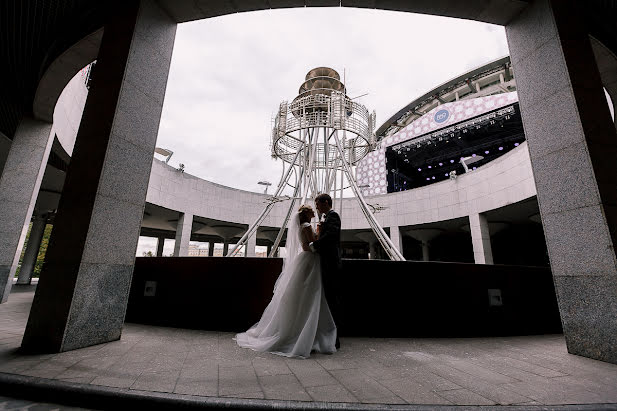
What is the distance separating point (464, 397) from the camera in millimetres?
2311

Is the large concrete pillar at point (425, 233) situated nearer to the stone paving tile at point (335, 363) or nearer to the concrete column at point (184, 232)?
the concrete column at point (184, 232)

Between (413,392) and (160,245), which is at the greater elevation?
(160,245)

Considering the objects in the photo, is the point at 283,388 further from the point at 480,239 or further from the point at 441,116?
the point at 441,116

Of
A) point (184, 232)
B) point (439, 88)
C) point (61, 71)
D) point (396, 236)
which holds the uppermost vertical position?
point (439, 88)

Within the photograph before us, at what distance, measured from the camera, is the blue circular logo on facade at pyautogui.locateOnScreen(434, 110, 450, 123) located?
2745cm

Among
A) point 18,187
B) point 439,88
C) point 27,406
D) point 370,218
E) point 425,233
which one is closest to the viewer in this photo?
point 27,406

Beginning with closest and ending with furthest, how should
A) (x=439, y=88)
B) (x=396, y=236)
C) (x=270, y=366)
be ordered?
(x=270, y=366) → (x=396, y=236) → (x=439, y=88)

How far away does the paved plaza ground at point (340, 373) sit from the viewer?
2.28 metres

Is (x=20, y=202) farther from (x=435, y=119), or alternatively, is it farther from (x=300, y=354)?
(x=435, y=119)

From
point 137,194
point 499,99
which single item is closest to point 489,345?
point 137,194

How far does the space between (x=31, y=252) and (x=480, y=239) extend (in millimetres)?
27114

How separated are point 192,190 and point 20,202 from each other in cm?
1135

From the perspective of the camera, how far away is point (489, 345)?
4266mm

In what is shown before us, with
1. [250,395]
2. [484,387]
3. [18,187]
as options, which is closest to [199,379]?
[250,395]
